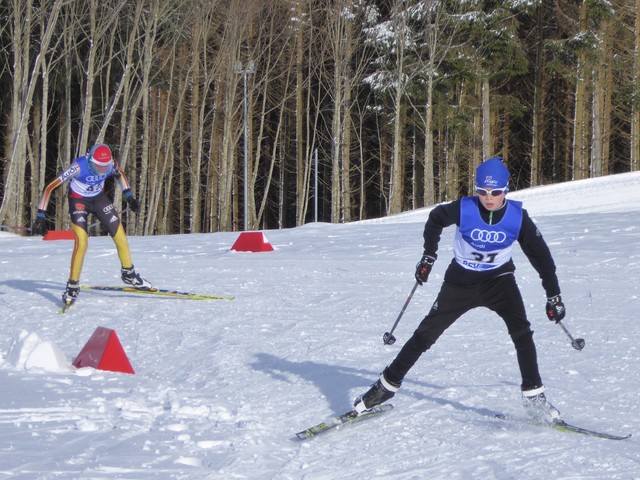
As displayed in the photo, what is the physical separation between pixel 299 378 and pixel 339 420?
58.3 inches

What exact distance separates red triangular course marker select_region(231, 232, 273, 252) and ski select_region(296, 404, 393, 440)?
9.66 m

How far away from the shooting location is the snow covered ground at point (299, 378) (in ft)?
14.8

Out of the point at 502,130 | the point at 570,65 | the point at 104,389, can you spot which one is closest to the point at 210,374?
the point at 104,389

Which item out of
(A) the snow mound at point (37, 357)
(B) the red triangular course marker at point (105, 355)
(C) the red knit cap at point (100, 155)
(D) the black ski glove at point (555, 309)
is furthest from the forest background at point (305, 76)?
(D) the black ski glove at point (555, 309)

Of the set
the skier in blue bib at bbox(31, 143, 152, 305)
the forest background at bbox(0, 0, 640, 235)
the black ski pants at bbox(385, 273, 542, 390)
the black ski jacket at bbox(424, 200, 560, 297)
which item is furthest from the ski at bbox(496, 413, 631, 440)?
the forest background at bbox(0, 0, 640, 235)

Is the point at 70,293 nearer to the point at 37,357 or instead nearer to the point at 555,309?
the point at 37,357

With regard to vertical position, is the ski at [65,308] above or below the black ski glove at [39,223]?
below

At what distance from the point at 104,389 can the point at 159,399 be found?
49 cm

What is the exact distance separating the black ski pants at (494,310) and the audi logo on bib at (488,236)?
0.25m

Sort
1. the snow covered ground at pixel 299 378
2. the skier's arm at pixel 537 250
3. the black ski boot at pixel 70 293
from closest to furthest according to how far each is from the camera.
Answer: the snow covered ground at pixel 299 378, the skier's arm at pixel 537 250, the black ski boot at pixel 70 293

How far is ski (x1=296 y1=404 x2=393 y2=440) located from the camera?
16.3ft

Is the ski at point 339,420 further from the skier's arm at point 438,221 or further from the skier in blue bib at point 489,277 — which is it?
the skier's arm at point 438,221

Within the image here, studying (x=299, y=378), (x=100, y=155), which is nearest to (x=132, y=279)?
(x=100, y=155)

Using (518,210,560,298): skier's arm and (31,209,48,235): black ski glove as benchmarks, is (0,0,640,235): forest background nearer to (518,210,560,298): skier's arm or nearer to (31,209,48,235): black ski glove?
(31,209,48,235): black ski glove
